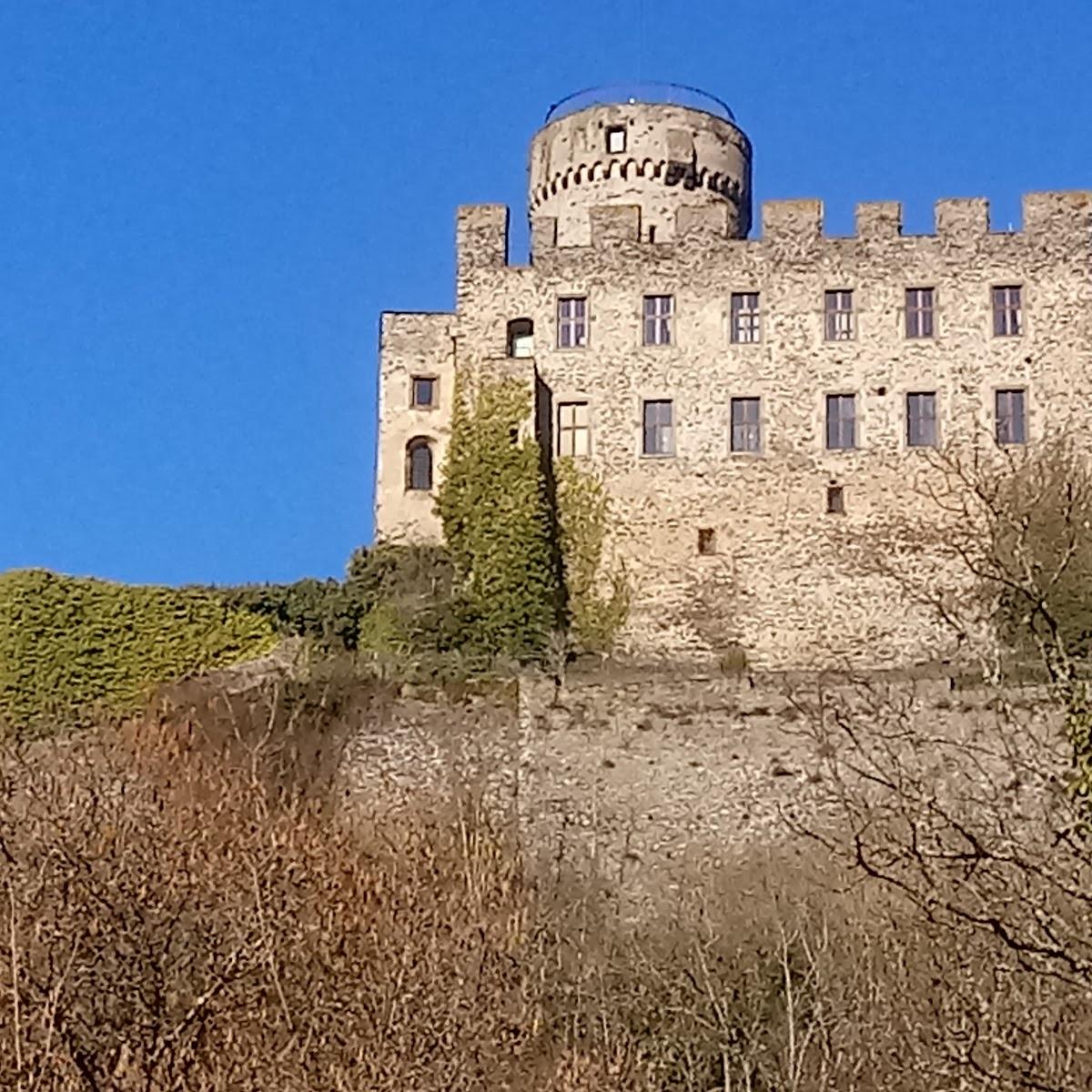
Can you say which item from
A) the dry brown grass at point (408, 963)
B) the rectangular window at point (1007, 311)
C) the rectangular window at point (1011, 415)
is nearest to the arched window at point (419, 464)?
the dry brown grass at point (408, 963)

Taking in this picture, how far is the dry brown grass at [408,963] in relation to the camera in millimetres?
13766

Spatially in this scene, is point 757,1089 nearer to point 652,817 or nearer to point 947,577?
point 652,817

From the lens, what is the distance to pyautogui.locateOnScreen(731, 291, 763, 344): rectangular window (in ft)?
121

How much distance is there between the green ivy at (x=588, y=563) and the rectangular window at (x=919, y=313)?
19.9ft

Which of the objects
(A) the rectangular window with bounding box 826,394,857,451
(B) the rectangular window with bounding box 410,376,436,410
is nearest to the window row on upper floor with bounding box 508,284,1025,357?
(A) the rectangular window with bounding box 826,394,857,451

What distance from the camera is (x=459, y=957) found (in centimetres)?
1952

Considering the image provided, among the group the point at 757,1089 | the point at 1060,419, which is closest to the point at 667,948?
the point at 757,1089

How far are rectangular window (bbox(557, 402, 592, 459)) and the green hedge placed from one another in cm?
628

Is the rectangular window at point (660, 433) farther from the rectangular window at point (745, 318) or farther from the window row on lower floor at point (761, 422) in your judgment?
the rectangular window at point (745, 318)

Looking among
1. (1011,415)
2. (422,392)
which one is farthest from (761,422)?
(422,392)

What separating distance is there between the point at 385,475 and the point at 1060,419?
11.6 meters

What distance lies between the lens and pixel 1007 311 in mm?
36469

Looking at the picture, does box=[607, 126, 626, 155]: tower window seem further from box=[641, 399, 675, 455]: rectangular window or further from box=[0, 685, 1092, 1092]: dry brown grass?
box=[0, 685, 1092, 1092]: dry brown grass

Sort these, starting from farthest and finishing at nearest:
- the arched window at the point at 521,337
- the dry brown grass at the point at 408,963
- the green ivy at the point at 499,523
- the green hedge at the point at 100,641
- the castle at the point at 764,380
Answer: the arched window at the point at 521,337 < the castle at the point at 764,380 < the green ivy at the point at 499,523 < the green hedge at the point at 100,641 < the dry brown grass at the point at 408,963
